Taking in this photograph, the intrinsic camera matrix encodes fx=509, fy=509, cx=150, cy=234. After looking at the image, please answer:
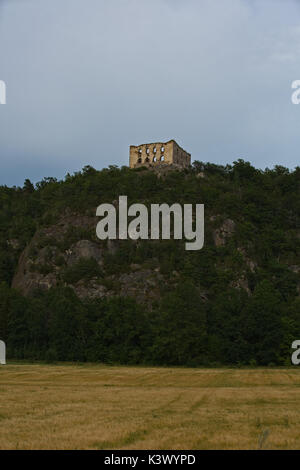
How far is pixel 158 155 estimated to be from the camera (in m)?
136

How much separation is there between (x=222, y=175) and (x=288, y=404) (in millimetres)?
107292

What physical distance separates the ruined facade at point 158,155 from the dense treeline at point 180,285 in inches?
324

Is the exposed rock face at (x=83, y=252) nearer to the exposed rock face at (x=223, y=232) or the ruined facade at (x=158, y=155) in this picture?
the exposed rock face at (x=223, y=232)

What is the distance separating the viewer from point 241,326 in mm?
76812

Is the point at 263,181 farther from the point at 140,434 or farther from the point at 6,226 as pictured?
the point at 140,434

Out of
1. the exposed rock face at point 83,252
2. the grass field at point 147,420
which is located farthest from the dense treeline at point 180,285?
the grass field at point 147,420

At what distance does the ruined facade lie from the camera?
5315 inches

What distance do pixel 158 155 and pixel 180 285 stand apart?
63824 mm

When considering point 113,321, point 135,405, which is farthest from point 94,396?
point 113,321

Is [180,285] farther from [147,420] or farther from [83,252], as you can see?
[147,420]

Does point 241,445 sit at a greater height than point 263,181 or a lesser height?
lesser

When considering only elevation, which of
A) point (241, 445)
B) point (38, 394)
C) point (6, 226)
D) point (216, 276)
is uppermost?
point (6, 226)

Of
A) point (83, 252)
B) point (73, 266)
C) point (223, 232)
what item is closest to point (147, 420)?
point (73, 266)

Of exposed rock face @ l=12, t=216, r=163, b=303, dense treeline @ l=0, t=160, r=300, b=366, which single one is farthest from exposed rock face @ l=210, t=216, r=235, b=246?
exposed rock face @ l=12, t=216, r=163, b=303
